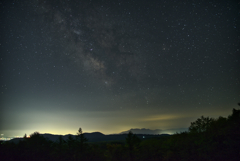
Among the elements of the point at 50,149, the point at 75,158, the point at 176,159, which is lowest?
the point at 176,159

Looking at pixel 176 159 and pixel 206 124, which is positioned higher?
pixel 206 124

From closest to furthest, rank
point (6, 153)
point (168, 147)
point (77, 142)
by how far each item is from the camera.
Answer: point (6, 153)
point (77, 142)
point (168, 147)

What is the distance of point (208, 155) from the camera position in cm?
3077

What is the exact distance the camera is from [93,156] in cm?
4141

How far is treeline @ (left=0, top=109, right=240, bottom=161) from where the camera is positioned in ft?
92.8

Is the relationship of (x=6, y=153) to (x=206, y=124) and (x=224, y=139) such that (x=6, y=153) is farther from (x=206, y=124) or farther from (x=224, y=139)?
(x=206, y=124)

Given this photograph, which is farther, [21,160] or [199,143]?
[199,143]

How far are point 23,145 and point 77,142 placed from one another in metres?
13.0

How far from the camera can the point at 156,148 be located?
151ft

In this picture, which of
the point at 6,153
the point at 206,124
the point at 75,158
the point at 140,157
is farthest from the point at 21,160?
the point at 206,124

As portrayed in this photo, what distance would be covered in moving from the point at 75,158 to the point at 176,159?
88.9ft

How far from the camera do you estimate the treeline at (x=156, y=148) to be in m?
28.3

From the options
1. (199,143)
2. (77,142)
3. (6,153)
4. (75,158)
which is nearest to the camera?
(6,153)

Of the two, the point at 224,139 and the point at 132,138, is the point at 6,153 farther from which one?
the point at 224,139
